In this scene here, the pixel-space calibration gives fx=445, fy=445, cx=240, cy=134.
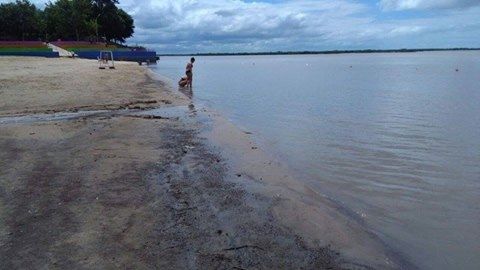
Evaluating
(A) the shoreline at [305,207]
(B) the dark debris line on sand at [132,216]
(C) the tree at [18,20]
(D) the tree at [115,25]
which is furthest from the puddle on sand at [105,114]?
(D) the tree at [115,25]

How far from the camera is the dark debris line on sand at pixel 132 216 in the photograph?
15.5 ft

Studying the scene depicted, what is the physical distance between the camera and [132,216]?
229 inches

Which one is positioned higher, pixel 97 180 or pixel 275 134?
pixel 97 180

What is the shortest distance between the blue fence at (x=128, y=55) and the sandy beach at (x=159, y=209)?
60.7 metres

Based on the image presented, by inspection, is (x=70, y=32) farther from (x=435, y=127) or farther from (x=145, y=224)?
(x=145, y=224)

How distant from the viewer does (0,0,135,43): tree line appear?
8606 cm

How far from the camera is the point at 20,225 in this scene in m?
5.34

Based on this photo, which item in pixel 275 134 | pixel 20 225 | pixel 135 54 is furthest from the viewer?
pixel 135 54

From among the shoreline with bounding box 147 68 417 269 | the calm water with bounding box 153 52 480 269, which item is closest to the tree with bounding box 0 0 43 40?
the calm water with bounding box 153 52 480 269

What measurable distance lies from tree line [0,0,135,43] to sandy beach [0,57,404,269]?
85.4 metres

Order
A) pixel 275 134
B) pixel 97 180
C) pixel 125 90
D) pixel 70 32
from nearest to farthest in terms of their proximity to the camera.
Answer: pixel 97 180
pixel 275 134
pixel 125 90
pixel 70 32

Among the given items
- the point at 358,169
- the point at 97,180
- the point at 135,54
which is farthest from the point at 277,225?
the point at 135,54

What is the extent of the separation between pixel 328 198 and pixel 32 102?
13.6 metres

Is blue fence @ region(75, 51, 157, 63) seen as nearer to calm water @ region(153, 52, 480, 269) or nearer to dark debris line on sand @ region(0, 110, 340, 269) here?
calm water @ region(153, 52, 480, 269)
